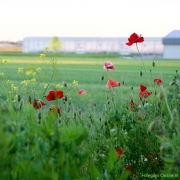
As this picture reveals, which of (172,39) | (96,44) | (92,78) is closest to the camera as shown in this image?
(92,78)

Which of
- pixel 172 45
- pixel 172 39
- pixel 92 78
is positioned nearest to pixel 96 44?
pixel 172 45

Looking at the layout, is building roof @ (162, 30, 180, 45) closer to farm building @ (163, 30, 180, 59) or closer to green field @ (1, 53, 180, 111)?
farm building @ (163, 30, 180, 59)

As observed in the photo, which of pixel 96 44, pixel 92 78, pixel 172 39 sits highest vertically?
pixel 172 39

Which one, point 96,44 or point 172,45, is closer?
point 172,45

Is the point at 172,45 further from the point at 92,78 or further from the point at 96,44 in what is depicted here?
the point at 92,78

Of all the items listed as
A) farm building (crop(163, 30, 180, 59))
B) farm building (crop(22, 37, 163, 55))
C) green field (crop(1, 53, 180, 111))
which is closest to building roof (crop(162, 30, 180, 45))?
farm building (crop(163, 30, 180, 59))

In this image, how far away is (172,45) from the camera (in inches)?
2067

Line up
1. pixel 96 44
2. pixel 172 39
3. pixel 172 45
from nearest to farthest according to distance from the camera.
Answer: pixel 172 39
pixel 172 45
pixel 96 44

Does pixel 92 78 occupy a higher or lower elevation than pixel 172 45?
higher

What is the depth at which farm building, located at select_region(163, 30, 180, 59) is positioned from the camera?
168 feet

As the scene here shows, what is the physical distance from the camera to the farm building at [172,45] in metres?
51.3

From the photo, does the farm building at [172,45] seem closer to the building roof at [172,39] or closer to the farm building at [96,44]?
the building roof at [172,39]

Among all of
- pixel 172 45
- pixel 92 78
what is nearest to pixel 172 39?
pixel 172 45

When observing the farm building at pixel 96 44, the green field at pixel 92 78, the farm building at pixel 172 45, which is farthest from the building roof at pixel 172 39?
the green field at pixel 92 78
